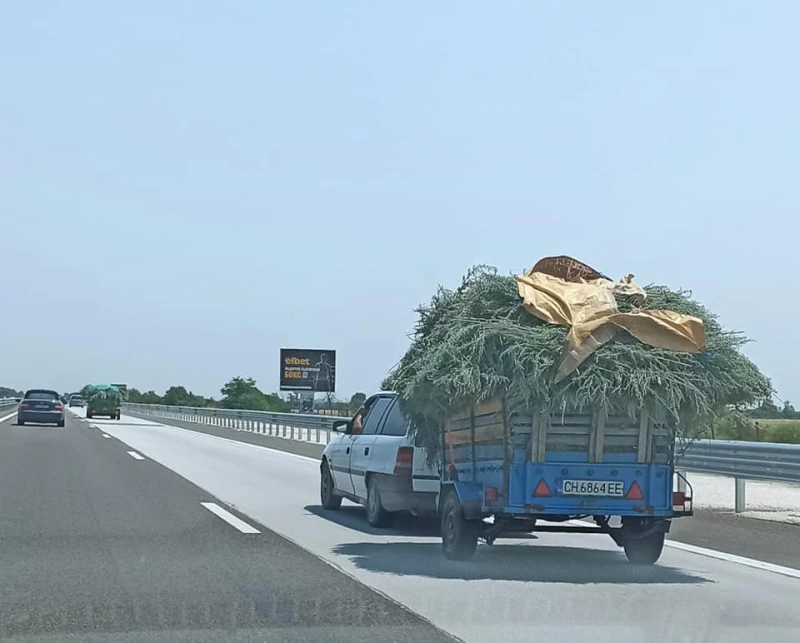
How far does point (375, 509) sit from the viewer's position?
46.7ft

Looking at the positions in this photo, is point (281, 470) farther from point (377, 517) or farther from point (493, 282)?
point (493, 282)

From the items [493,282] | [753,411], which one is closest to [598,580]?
[753,411]

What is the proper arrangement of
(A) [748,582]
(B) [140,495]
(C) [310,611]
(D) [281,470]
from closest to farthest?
(C) [310,611] < (A) [748,582] < (B) [140,495] < (D) [281,470]

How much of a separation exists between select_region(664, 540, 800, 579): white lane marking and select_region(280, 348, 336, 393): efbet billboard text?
47.1 m

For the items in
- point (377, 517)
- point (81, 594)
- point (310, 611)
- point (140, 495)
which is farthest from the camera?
point (140, 495)

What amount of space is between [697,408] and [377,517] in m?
4.88

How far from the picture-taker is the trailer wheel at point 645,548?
1139cm

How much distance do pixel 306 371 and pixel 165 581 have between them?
5023 cm

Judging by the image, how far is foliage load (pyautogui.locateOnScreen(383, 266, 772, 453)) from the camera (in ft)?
33.9

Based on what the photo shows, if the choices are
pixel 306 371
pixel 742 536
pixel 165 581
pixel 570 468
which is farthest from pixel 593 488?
pixel 306 371

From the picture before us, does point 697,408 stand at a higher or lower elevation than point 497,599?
higher

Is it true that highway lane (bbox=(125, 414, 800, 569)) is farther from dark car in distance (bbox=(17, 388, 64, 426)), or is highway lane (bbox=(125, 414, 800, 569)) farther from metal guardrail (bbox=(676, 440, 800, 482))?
dark car in distance (bbox=(17, 388, 64, 426))

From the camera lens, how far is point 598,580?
10.5 metres

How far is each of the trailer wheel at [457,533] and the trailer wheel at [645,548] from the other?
58.1 inches
